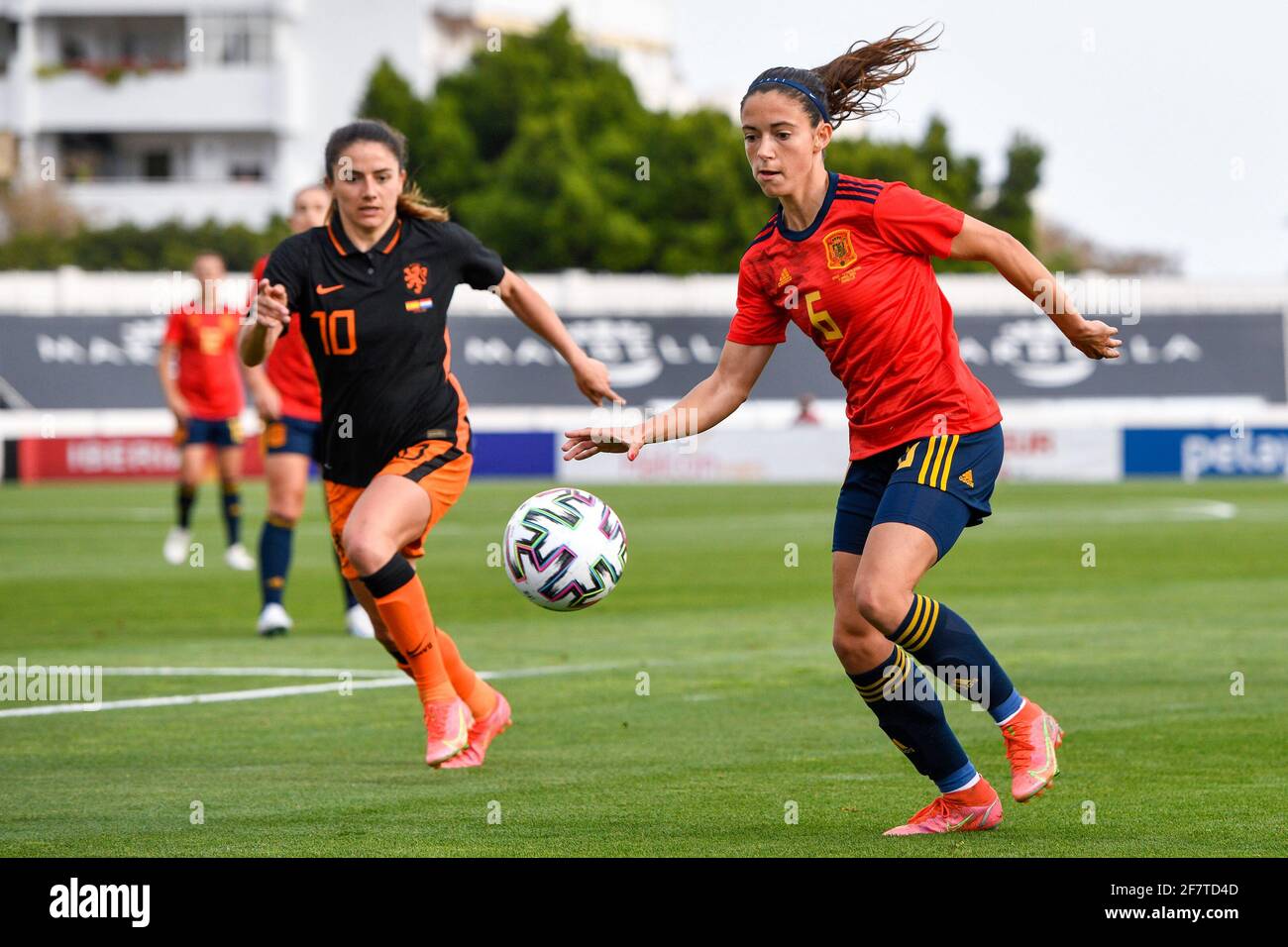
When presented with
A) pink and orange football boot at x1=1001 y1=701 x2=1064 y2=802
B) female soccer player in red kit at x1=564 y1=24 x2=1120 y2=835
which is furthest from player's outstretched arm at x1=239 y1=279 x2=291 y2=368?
pink and orange football boot at x1=1001 y1=701 x2=1064 y2=802

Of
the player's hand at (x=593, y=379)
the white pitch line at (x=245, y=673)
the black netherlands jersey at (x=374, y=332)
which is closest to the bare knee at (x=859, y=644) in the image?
the player's hand at (x=593, y=379)

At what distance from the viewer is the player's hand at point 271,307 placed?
24.2ft

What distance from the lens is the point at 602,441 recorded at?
21.4ft

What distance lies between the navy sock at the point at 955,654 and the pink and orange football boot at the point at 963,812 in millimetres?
274

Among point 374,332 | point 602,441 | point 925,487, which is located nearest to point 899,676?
point 925,487

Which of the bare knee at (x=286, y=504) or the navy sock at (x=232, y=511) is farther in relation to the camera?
the navy sock at (x=232, y=511)

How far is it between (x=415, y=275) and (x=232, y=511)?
9.65 m

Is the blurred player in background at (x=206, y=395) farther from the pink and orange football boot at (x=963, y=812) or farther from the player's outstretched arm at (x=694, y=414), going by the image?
the pink and orange football boot at (x=963, y=812)

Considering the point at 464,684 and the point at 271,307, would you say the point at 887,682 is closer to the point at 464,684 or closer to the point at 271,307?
the point at 464,684

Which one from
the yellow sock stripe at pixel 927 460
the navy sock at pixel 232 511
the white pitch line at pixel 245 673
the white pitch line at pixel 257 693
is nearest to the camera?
the yellow sock stripe at pixel 927 460

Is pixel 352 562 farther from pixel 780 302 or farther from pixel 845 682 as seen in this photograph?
pixel 845 682
